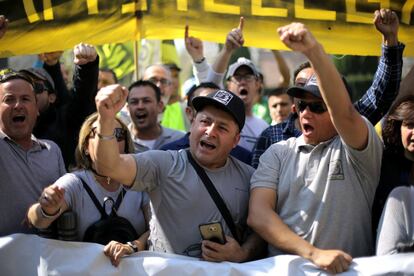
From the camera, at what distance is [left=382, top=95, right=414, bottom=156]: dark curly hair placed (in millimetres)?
3836

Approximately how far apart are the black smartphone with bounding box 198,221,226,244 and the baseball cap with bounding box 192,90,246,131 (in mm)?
609

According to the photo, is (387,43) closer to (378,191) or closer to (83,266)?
(378,191)

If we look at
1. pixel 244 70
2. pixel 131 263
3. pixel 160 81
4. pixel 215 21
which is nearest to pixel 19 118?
pixel 131 263

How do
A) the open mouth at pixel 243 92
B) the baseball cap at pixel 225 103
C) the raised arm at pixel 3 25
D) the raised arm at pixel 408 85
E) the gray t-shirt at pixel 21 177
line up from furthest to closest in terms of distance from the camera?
the open mouth at pixel 243 92 < the raised arm at pixel 408 85 < the raised arm at pixel 3 25 < the gray t-shirt at pixel 21 177 < the baseball cap at pixel 225 103

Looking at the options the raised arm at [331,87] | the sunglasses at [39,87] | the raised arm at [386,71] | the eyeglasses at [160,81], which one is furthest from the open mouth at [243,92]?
the raised arm at [331,87]

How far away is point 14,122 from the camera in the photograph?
168 inches

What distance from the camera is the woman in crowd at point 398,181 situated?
3283mm

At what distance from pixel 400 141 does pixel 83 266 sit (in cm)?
182

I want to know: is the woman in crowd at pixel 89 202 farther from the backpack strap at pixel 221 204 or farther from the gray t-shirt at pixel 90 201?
the backpack strap at pixel 221 204

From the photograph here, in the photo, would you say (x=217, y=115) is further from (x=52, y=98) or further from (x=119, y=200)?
(x=52, y=98)

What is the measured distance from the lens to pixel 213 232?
353 centimetres

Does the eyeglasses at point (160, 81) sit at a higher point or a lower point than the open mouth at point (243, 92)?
lower

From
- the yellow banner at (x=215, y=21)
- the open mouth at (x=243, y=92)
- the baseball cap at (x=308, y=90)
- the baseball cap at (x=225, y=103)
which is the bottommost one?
the open mouth at (x=243, y=92)

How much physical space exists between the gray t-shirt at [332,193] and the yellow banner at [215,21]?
146 centimetres
